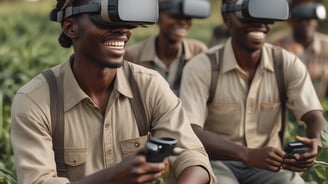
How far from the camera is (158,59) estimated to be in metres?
6.45

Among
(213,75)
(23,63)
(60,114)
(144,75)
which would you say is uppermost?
(144,75)

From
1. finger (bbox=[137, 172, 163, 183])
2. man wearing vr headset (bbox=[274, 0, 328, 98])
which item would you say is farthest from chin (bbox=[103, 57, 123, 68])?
man wearing vr headset (bbox=[274, 0, 328, 98])

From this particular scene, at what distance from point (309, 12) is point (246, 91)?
2525mm

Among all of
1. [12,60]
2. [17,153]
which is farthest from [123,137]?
[12,60]

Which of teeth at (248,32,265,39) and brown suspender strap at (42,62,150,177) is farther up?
teeth at (248,32,265,39)

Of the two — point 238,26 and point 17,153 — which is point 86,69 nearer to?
point 17,153

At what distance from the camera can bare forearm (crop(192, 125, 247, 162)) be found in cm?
439

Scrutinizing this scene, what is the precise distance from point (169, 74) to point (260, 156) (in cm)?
224

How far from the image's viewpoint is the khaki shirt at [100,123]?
11.9 feet

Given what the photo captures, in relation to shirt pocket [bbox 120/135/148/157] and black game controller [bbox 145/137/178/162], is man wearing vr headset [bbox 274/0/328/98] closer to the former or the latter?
shirt pocket [bbox 120/135/148/157]

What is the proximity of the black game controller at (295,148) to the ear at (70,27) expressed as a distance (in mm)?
1228

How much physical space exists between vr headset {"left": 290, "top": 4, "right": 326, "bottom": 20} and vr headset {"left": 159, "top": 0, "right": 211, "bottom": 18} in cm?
109

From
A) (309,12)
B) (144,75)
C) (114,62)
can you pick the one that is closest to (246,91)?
(144,75)

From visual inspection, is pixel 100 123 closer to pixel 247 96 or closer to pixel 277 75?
pixel 247 96
